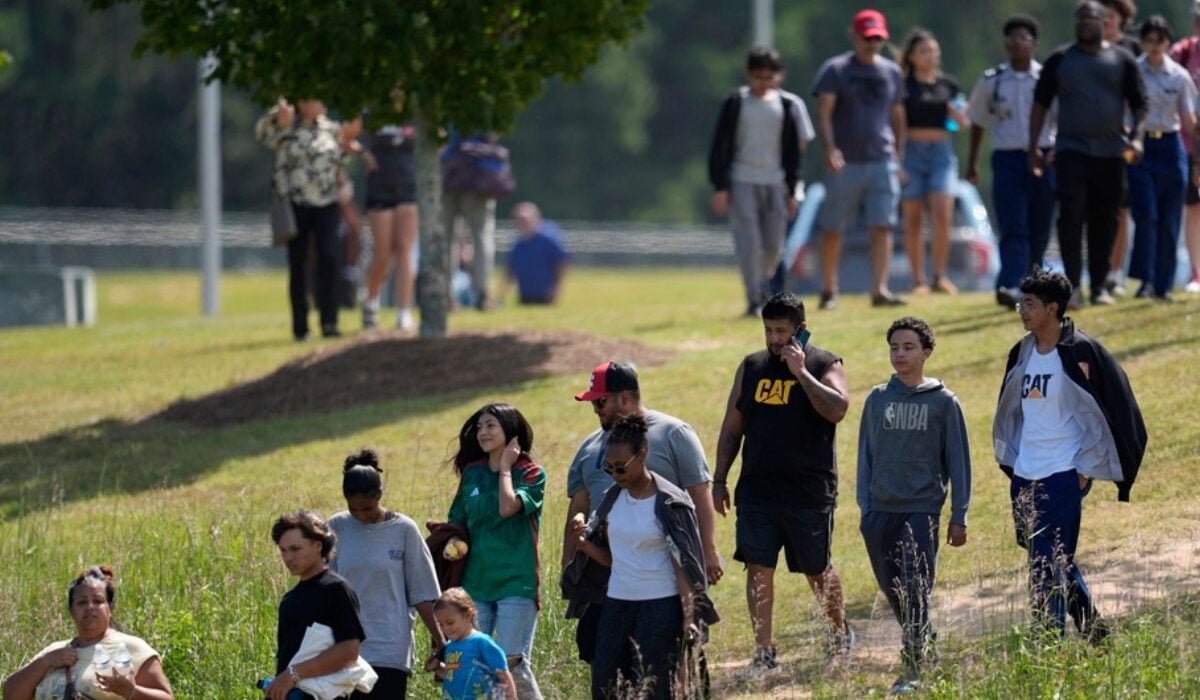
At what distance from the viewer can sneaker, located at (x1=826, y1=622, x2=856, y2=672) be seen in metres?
10.5

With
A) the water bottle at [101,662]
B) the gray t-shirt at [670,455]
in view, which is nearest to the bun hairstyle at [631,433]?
the gray t-shirt at [670,455]

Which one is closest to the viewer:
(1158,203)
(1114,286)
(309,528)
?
(309,528)

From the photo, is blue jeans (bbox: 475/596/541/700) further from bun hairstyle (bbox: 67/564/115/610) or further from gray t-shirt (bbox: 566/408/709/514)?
bun hairstyle (bbox: 67/564/115/610)

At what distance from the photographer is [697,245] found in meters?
59.8

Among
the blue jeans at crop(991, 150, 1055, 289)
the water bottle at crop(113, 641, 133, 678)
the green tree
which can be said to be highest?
the green tree

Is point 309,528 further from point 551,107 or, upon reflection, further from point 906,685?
point 551,107

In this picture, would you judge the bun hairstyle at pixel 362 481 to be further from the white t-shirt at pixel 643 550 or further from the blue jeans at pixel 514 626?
the white t-shirt at pixel 643 550

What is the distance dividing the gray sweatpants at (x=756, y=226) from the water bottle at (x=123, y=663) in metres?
9.12

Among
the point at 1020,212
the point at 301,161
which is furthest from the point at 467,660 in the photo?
the point at 301,161

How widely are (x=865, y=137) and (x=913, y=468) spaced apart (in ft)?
27.4

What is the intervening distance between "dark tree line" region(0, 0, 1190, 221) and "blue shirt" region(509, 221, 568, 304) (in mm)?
32692

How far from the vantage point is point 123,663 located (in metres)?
9.83

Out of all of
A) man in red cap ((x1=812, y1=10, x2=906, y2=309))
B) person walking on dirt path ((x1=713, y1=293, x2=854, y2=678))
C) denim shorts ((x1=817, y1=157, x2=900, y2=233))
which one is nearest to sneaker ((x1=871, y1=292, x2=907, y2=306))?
man in red cap ((x1=812, y1=10, x2=906, y2=309))

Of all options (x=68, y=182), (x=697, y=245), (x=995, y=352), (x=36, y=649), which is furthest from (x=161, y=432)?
(x=68, y=182)
